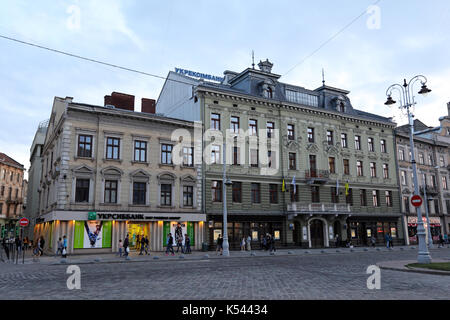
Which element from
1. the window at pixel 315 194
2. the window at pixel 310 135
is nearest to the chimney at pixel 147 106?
the window at pixel 310 135

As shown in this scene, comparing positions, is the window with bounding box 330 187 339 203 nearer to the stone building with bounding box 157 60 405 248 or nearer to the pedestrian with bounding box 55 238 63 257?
the stone building with bounding box 157 60 405 248

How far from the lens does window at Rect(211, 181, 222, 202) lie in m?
35.8

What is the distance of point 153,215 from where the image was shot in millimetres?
32094

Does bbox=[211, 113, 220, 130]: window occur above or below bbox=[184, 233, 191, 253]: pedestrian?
above

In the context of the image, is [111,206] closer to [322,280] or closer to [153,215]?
[153,215]

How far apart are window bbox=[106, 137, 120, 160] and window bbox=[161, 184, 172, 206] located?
16.1ft

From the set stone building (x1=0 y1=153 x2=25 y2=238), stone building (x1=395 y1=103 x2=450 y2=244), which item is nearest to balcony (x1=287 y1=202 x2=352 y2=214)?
stone building (x1=395 y1=103 x2=450 y2=244)

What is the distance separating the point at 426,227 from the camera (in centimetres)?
4875

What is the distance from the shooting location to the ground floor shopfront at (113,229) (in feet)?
95.5

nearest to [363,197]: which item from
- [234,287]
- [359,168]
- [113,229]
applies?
[359,168]

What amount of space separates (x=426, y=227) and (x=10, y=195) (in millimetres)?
72121

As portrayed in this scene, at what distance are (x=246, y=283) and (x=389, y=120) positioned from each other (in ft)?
147

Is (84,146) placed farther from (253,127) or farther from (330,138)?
(330,138)
